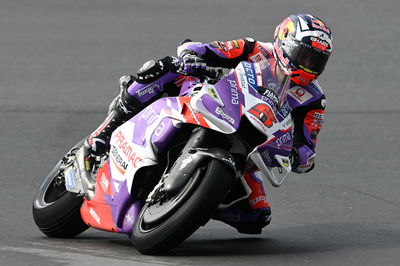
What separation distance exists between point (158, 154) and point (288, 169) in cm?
76

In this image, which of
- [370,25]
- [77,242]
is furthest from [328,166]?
[370,25]

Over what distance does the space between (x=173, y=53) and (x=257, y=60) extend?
271 inches

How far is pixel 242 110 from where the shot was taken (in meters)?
6.47

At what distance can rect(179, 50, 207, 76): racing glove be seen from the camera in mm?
6855

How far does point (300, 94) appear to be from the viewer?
7.02 m

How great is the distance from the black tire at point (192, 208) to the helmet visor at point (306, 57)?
2.92ft

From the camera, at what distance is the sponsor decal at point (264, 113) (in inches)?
255

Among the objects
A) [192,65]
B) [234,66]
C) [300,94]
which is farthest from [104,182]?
[300,94]

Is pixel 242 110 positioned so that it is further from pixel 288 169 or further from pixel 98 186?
pixel 98 186

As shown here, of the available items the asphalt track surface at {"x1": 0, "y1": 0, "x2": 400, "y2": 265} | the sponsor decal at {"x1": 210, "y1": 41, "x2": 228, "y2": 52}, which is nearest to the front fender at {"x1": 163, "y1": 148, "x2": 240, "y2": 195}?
the asphalt track surface at {"x1": 0, "y1": 0, "x2": 400, "y2": 265}

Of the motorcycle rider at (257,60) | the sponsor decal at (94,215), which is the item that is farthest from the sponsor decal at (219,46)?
the sponsor decal at (94,215)

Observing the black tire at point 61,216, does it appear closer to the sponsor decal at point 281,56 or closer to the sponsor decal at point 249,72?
the sponsor decal at point 249,72

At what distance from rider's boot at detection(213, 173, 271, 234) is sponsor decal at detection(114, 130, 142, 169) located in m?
0.80

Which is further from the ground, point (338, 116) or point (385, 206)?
point (385, 206)
